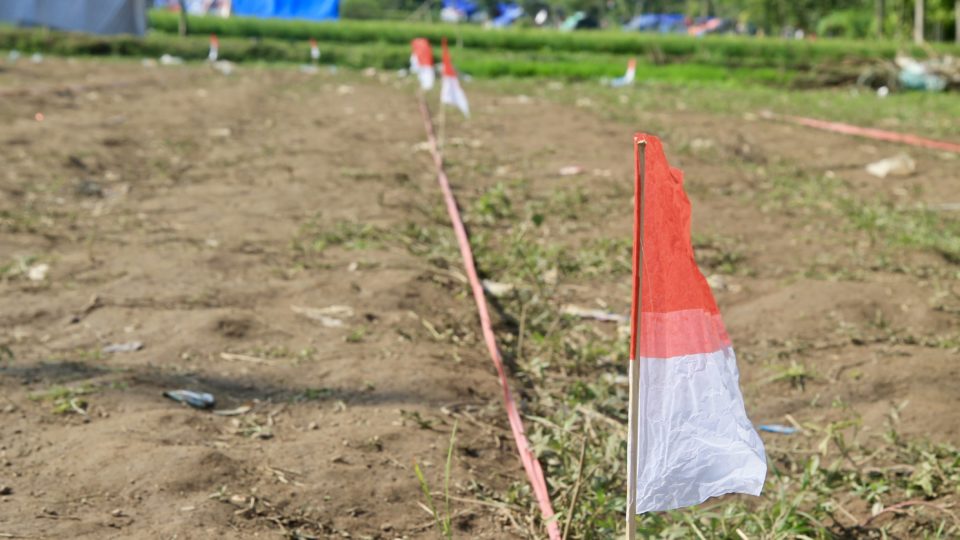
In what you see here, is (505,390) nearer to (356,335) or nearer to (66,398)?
(356,335)

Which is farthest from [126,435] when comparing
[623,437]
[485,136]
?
[485,136]

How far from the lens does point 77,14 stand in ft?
63.8

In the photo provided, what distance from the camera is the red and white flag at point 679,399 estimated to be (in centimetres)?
200

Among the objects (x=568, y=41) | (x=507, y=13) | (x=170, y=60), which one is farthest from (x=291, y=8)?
(x=507, y=13)

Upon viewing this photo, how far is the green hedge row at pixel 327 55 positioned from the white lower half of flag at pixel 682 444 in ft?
65.1

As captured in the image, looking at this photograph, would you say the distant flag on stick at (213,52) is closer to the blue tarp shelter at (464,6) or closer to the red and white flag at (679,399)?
the red and white flag at (679,399)

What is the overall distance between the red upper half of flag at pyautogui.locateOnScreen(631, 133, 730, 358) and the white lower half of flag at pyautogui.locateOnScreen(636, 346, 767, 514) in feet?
0.11

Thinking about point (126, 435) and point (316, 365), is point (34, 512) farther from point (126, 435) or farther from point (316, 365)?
point (316, 365)

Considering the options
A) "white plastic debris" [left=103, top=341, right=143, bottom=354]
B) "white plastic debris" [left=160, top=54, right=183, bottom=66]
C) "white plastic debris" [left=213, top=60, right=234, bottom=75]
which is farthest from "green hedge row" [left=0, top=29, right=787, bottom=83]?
"white plastic debris" [left=103, top=341, right=143, bottom=354]

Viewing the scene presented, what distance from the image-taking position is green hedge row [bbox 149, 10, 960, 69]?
29484 mm

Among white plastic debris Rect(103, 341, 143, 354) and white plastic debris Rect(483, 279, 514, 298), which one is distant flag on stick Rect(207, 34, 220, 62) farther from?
white plastic debris Rect(103, 341, 143, 354)

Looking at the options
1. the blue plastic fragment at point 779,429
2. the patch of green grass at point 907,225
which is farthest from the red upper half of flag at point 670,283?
the patch of green grass at point 907,225

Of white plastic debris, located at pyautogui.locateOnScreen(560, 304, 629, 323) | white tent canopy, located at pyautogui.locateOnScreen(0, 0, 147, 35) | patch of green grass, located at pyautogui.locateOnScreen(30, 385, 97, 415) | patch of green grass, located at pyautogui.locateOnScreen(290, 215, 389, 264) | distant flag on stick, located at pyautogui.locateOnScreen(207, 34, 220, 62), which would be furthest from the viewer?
distant flag on stick, located at pyautogui.locateOnScreen(207, 34, 220, 62)

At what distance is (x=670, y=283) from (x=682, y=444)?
0.91ft
